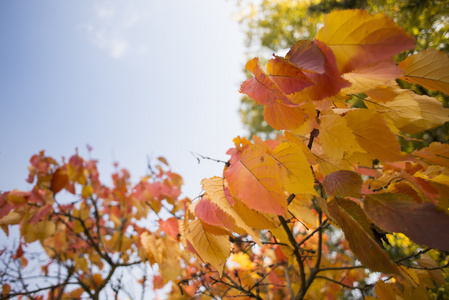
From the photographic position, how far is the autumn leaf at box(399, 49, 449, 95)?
340 mm

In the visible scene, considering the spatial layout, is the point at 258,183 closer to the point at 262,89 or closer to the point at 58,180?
the point at 262,89

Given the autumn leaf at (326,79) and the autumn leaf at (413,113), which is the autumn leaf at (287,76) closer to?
the autumn leaf at (326,79)

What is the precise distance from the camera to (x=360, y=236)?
0.27 meters

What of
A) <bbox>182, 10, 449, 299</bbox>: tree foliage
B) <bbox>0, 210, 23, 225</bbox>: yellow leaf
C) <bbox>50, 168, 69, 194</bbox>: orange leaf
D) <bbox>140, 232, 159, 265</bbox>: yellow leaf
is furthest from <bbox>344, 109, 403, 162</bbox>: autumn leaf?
<bbox>50, 168, 69, 194</bbox>: orange leaf

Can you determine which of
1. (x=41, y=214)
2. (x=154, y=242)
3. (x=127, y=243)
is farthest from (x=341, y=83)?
(x=127, y=243)

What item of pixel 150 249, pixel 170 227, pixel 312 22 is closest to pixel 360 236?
pixel 170 227

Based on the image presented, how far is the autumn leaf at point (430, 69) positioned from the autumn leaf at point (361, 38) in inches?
5.8

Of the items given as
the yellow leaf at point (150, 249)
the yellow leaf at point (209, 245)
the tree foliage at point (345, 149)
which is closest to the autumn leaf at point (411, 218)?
the tree foliage at point (345, 149)

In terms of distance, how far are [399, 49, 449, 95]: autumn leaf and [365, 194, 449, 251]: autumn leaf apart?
20cm

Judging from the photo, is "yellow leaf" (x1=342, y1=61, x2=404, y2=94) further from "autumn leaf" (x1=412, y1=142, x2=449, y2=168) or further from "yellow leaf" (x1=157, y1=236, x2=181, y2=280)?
"yellow leaf" (x1=157, y1=236, x2=181, y2=280)

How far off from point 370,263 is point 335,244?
3.99 meters

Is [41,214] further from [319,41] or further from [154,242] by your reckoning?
[319,41]

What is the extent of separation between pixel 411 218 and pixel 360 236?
0.06 m

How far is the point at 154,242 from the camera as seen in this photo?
1183 mm
